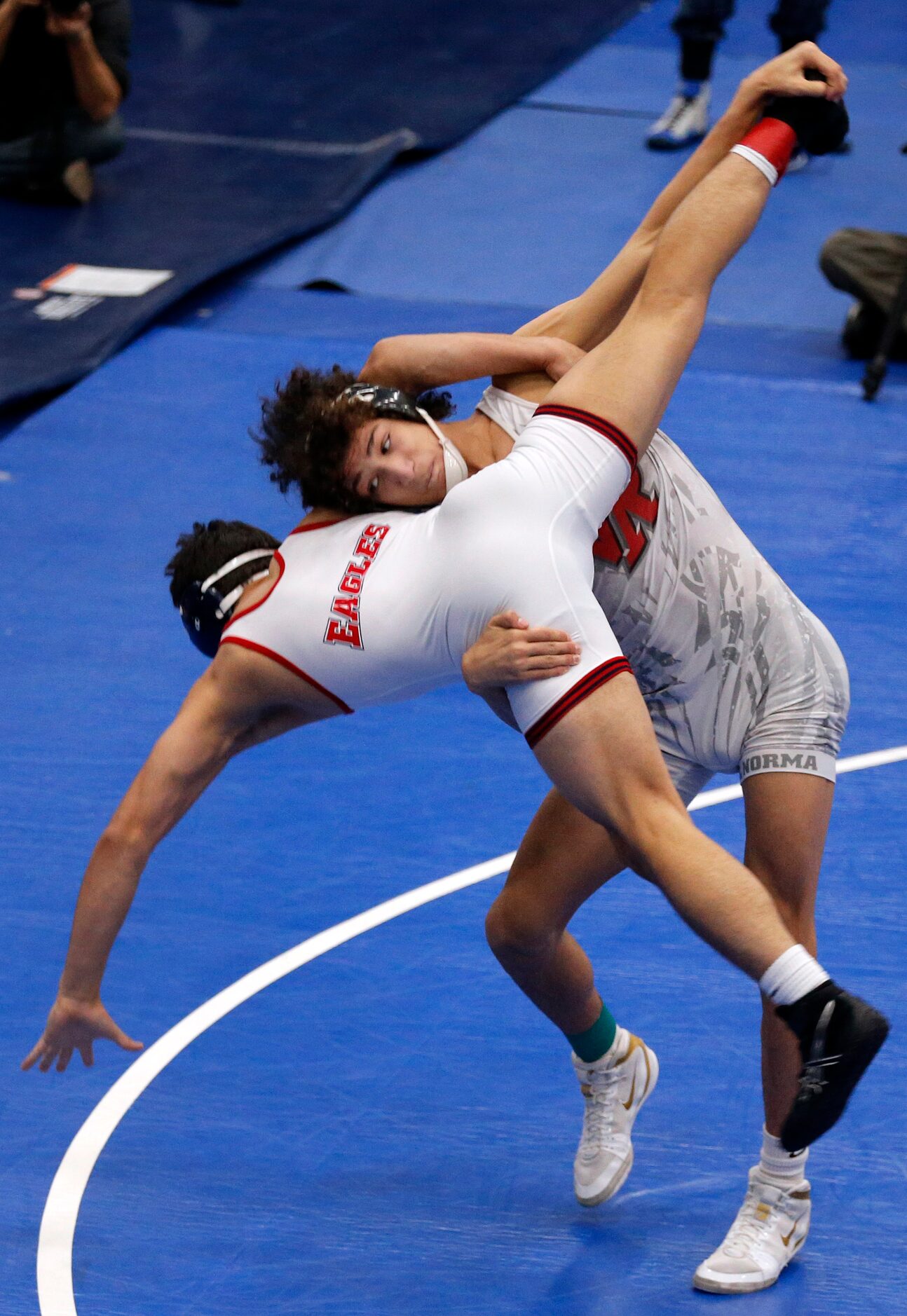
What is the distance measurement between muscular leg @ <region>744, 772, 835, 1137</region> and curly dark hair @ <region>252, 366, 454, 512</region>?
2.75 ft

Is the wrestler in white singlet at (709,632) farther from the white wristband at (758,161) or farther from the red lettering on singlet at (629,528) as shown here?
the white wristband at (758,161)

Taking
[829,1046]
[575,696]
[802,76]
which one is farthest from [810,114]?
[829,1046]

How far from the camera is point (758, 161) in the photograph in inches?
116

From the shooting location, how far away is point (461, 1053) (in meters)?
3.68

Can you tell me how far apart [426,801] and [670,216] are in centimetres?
195

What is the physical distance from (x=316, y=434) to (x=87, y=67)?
19.0ft

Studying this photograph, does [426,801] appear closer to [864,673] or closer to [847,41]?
[864,673]

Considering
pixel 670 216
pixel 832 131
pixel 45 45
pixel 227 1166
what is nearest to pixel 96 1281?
pixel 227 1166

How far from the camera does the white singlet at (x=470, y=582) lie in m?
2.75

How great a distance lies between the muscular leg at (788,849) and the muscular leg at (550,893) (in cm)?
26

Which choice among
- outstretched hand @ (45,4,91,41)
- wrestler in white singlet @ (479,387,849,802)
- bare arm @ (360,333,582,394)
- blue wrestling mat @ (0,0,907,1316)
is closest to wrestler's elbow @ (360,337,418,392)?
bare arm @ (360,333,582,394)

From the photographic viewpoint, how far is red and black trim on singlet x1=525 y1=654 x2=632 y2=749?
2.70 metres

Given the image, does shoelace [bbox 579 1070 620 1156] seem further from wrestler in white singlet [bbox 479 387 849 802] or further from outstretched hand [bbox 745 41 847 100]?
outstretched hand [bbox 745 41 847 100]

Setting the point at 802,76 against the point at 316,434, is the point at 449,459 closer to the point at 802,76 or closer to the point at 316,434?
the point at 316,434
